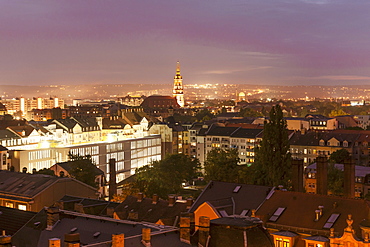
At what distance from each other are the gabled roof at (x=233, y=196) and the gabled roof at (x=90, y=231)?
10654 mm

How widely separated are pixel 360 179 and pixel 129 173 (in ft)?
149

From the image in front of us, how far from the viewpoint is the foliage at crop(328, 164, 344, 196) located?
6175cm

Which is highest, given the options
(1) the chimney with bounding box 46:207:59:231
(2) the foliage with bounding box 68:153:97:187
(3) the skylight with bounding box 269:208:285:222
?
(1) the chimney with bounding box 46:207:59:231

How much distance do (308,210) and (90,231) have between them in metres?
14.4

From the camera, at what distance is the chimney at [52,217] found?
2895cm

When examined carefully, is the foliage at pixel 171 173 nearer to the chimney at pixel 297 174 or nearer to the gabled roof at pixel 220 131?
the chimney at pixel 297 174

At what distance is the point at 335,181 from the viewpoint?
63.2m

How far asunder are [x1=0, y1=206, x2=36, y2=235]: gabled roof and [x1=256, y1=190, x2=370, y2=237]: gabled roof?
13523mm

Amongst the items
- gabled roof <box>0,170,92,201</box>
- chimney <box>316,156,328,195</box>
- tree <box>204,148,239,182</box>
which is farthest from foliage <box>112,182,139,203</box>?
chimney <box>316,156,328,195</box>

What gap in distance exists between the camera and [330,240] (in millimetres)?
32031

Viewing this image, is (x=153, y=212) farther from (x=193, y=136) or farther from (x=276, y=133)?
(x=193, y=136)

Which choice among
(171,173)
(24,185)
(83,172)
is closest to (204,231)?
(24,185)

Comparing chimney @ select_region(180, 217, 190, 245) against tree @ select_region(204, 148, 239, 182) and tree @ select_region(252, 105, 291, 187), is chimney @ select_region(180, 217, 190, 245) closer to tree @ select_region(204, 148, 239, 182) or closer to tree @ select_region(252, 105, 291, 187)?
tree @ select_region(252, 105, 291, 187)

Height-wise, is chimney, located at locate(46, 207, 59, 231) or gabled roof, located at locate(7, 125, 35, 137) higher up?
chimney, located at locate(46, 207, 59, 231)
